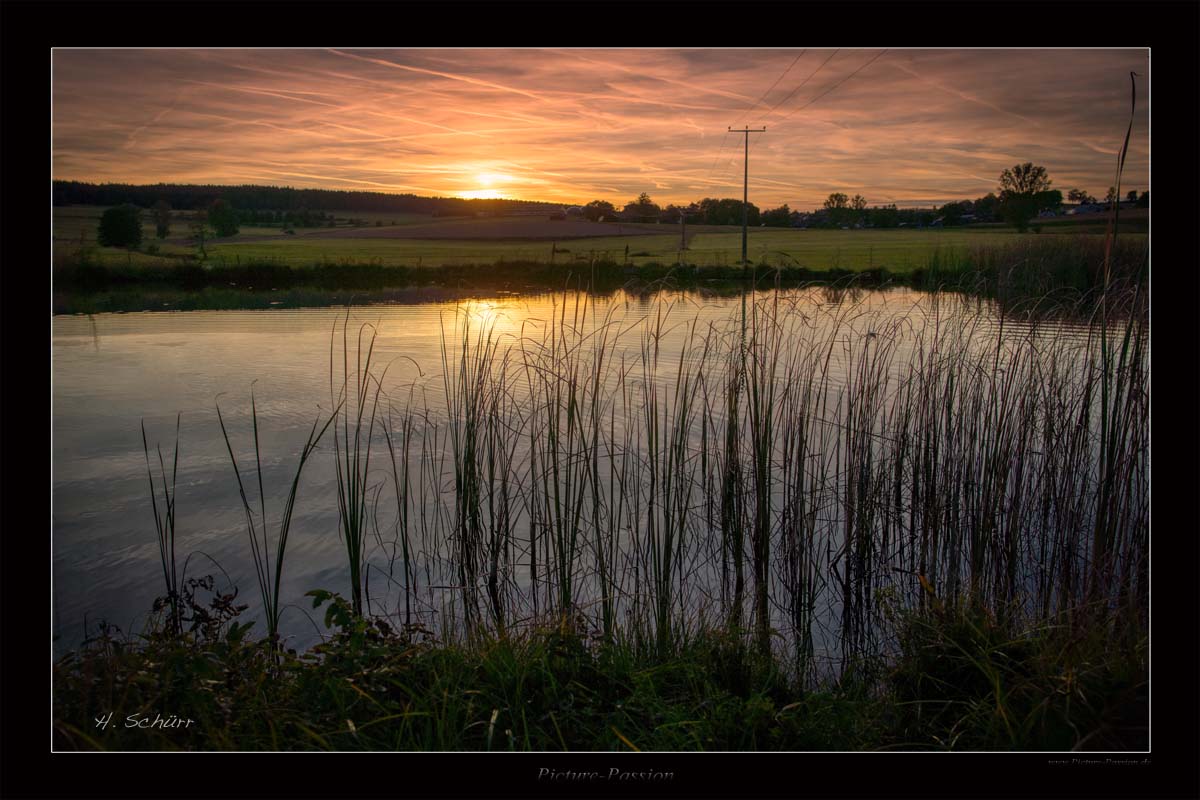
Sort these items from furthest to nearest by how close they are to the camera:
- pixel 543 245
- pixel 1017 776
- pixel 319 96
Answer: pixel 543 245 → pixel 319 96 → pixel 1017 776

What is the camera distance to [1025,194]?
270 cm

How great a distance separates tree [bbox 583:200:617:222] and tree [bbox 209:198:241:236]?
1.39m

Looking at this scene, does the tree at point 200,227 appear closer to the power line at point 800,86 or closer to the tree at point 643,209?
the tree at point 643,209

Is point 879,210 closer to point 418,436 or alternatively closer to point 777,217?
point 777,217

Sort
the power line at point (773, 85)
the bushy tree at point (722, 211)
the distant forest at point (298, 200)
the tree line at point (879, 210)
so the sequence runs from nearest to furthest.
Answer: the power line at point (773, 85)
the distant forest at point (298, 200)
the tree line at point (879, 210)
the bushy tree at point (722, 211)

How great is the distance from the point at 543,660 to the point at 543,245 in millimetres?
1889

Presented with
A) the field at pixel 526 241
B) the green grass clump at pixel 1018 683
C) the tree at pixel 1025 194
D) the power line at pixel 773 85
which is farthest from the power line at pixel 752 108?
the green grass clump at pixel 1018 683

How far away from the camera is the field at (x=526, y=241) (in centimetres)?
289

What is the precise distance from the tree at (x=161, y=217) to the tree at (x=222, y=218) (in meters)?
0.16

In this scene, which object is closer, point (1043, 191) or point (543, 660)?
A: point (543, 660)
